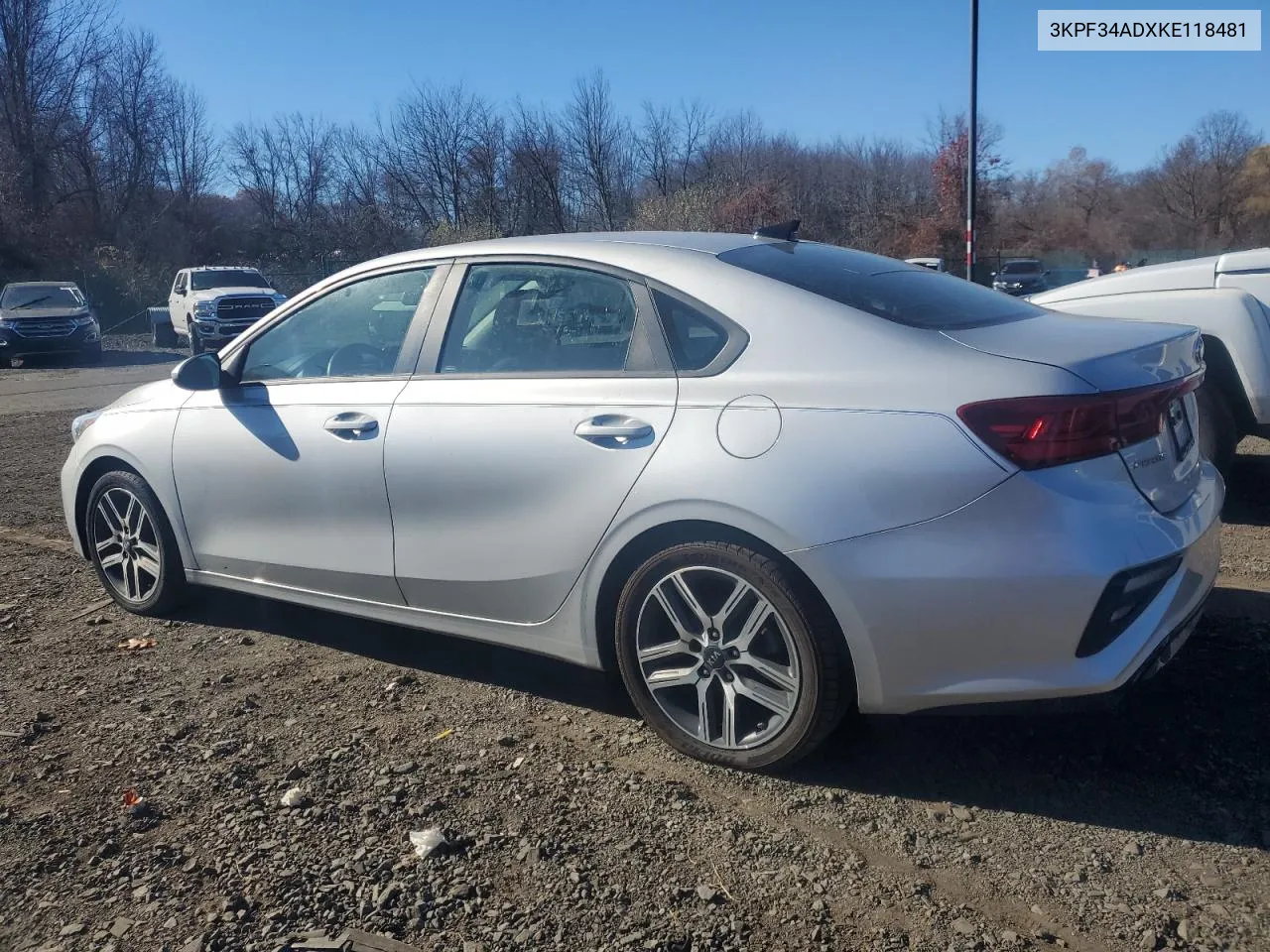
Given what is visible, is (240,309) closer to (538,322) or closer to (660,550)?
(538,322)

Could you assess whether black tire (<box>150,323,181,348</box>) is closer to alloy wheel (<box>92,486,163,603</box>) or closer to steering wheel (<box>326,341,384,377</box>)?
alloy wheel (<box>92,486,163,603</box>)

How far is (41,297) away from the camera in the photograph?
2342cm

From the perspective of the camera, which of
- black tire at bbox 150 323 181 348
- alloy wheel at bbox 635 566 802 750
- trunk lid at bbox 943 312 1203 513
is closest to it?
trunk lid at bbox 943 312 1203 513

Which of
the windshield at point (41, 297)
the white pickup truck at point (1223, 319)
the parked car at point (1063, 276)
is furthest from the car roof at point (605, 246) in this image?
the parked car at point (1063, 276)

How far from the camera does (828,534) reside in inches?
115

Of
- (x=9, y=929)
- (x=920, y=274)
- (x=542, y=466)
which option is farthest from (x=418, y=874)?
(x=920, y=274)

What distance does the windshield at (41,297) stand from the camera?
23.1 m

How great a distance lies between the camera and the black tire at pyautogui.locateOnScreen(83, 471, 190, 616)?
184 inches

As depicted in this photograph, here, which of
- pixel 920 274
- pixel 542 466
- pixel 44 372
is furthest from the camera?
pixel 44 372

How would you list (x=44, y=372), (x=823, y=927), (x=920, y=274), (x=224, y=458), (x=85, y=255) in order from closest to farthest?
(x=823, y=927) < (x=920, y=274) < (x=224, y=458) < (x=44, y=372) < (x=85, y=255)

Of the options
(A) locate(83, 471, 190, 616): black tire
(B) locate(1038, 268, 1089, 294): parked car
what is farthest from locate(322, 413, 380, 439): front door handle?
(B) locate(1038, 268, 1089, 294): parked car

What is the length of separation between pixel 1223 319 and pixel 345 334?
4.41 m

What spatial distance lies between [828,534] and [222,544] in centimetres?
267

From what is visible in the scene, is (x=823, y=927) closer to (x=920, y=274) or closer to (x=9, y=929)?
(x=9, y=929)
